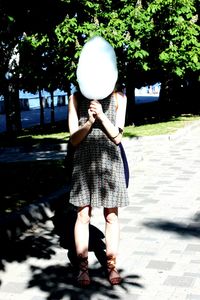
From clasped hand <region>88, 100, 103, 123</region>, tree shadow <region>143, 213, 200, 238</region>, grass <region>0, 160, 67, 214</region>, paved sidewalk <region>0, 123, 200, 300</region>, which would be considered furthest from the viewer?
grass <region>0, 160, 67, 214</region>

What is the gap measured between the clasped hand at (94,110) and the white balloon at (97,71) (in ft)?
0.17

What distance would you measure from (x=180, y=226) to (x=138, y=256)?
1.20 meters

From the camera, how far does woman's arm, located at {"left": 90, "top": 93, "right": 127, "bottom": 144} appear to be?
368cm

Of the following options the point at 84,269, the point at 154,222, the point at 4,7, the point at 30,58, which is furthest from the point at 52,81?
the point at 84,269

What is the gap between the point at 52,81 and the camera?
19.7m

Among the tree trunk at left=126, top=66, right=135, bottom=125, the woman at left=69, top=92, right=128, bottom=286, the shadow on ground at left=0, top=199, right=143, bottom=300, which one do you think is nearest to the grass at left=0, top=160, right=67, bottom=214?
A: the shadow on ground at left=0, top=199, right=143, bottom=300

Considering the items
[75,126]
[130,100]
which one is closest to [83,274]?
[75,126]

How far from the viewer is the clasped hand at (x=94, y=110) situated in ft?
12.0

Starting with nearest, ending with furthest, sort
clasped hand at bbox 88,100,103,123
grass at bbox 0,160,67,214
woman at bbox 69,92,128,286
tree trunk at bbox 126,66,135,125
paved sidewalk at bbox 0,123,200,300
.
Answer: clasped hand at bbox 88,100,103,123, woman at bbox 69,92,128,286, paved sidewalk at bbox 0,123,200,300, grass at bbox 0,160,67,214, tree trunk at bbox 126,66,135,125

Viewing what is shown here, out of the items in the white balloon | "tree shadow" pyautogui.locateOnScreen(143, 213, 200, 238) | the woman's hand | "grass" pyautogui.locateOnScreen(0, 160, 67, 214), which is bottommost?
"tree shadow" pyautogui.locateOnScreen(143, 213, 200, 238)

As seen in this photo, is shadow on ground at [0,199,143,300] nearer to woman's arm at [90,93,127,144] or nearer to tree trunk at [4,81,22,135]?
woman's arm at [90,93,127,144]

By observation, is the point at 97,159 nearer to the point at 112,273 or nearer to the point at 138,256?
the point at 112,273

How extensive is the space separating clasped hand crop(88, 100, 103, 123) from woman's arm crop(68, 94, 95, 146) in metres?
0.03

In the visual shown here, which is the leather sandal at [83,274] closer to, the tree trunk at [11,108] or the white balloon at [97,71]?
the white balloon at [97,71]
